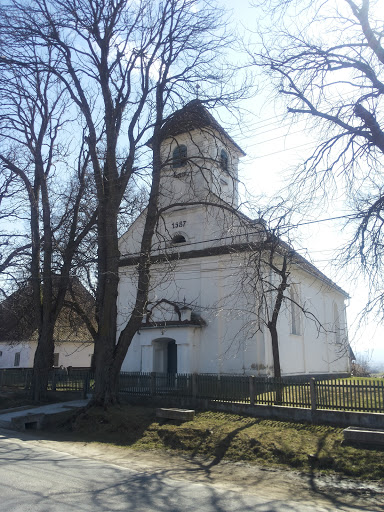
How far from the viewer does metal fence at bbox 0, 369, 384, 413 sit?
12.5m

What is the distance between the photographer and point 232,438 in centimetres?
1141

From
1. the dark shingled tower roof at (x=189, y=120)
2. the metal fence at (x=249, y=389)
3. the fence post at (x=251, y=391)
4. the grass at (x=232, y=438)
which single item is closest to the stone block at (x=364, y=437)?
the grass at (x=232, y=438)

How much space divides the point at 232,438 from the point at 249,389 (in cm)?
324

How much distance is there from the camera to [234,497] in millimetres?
7137

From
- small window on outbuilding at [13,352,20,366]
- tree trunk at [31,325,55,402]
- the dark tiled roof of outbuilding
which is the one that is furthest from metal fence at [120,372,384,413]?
small window on outbuilding at [13,352,20,366]

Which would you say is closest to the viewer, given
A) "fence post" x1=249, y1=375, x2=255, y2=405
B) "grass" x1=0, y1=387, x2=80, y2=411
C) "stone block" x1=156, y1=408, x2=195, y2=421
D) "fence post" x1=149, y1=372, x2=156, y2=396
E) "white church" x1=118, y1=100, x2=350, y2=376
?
"stone block" x1=156, y1=408, x2=195, y2=421

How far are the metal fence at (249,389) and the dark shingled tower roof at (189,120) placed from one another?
9.09 meters

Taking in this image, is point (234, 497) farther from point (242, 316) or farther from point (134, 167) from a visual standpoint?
point (242, 316)

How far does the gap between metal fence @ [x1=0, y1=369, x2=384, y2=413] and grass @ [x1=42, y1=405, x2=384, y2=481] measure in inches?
34.8

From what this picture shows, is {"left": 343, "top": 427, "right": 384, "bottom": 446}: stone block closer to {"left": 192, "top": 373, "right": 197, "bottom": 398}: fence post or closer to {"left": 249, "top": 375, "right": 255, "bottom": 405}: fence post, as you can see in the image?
{"left": 249, "top": 375, "right": 255, "bottom": 405}: fence post

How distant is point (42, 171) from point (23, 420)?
12.6 m

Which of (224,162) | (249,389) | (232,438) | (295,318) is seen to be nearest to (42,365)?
(249,389)

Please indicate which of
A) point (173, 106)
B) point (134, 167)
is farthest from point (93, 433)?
point (173, 106)

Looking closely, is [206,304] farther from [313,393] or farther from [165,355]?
[313,393]
